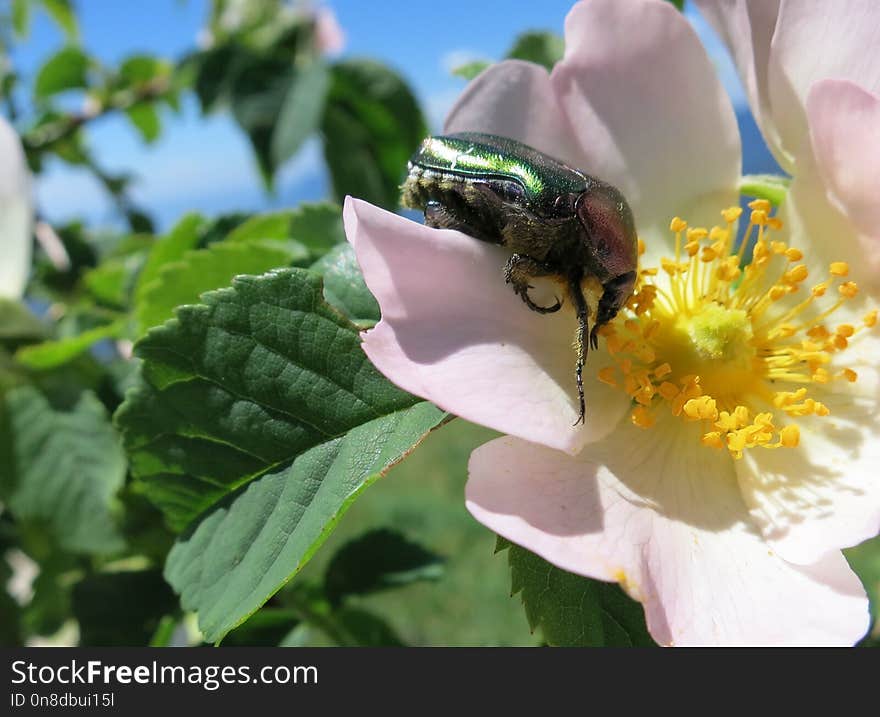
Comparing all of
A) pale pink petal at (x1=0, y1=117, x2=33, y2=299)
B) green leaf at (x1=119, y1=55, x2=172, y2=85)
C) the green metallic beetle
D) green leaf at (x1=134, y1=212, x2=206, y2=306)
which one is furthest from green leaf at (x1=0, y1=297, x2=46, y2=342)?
green leaf at (x1=119, y1=55, x2=172, y2=85)

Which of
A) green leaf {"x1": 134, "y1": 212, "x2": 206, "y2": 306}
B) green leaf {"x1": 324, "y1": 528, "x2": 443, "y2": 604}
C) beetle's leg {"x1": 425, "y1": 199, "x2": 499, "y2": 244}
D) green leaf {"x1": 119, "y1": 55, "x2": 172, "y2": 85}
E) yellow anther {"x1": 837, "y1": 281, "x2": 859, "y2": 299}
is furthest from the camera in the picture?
green leaf {"x1": 119, "y1": 55, "x2": 172, "y2": 85}

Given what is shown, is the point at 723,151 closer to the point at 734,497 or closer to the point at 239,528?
the point at 734,497

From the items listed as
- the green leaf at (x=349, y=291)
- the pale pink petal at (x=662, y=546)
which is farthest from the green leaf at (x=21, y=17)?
the pale pink petal at (x=662, y=546)

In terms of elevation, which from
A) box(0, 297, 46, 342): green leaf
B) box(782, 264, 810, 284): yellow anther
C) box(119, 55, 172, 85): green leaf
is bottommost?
box(119, 55, 172, 85): green leaf

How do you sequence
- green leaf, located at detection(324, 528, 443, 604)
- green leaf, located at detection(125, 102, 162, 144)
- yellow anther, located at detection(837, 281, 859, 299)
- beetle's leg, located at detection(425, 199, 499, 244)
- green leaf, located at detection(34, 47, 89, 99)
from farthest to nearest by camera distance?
green leaf, located at detection(125, 102, 162, 144)
green leaf, located at detection(34, 47, 89, 99)
green leaf, located at detection(324, 528, 443, 604)
yellow anther, located at detection(837, 281, 859, 299)
beetle's leg, located at detection(425, 199, 499, 244)

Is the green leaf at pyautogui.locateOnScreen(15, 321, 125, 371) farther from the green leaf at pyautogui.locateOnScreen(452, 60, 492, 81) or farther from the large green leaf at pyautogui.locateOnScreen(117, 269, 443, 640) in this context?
the green leaf at pyautogui.locateOnScreen(452, 60, 492, 81)

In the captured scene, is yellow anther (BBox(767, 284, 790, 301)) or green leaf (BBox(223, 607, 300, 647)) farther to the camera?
green leaf (BBox(223, 607, 300, 647))

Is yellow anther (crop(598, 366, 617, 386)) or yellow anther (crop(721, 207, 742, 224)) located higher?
yellow anther (crop(721, 207, 742, 224))

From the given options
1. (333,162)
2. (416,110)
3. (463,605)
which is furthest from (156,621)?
(463,605)
